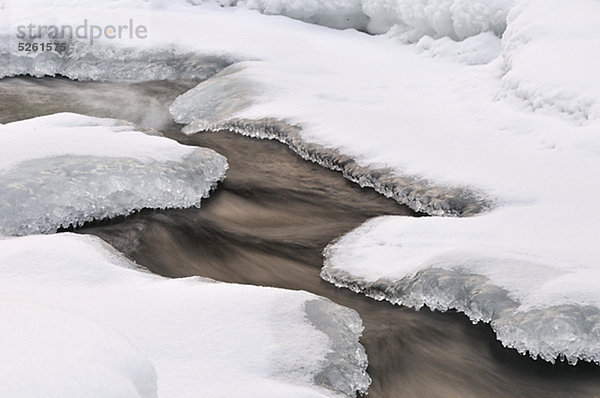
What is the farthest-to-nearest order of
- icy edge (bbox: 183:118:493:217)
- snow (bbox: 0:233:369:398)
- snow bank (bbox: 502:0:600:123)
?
snow bank (bbox: 502:0:600:123), icy edge (bbox: 183:118:493:217), snow (bbox: 0:233:369:398)

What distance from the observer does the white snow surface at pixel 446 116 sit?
3.33 metres

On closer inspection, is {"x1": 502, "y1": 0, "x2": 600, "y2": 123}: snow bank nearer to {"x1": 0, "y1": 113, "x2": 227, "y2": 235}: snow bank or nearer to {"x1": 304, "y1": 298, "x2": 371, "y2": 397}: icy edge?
{"x1": 0, "y1": 113, "x2": 227, "y2": 235}: snow bank

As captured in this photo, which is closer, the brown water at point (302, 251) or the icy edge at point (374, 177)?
the brown water at point (302, 251)

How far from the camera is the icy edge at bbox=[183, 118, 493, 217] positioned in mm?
4188


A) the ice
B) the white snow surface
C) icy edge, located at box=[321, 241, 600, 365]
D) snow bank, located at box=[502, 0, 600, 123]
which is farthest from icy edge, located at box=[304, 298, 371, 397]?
snow bank, located at box=[502, 0, 600, 123]

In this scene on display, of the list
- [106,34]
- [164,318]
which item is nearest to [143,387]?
[164,318]

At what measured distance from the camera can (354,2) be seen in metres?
7.93

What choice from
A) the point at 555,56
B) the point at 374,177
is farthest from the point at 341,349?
the point at 555,56

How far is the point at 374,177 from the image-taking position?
466cm

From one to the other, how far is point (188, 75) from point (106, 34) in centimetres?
111

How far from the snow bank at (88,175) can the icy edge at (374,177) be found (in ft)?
2.39

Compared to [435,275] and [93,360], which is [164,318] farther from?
[435,275]

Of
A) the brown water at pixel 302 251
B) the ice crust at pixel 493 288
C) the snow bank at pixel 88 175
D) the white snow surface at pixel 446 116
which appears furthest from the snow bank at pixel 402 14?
the ice crust at pixel 493 288

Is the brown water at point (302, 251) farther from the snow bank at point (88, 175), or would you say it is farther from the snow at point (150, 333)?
the snow at point (150, 333)
